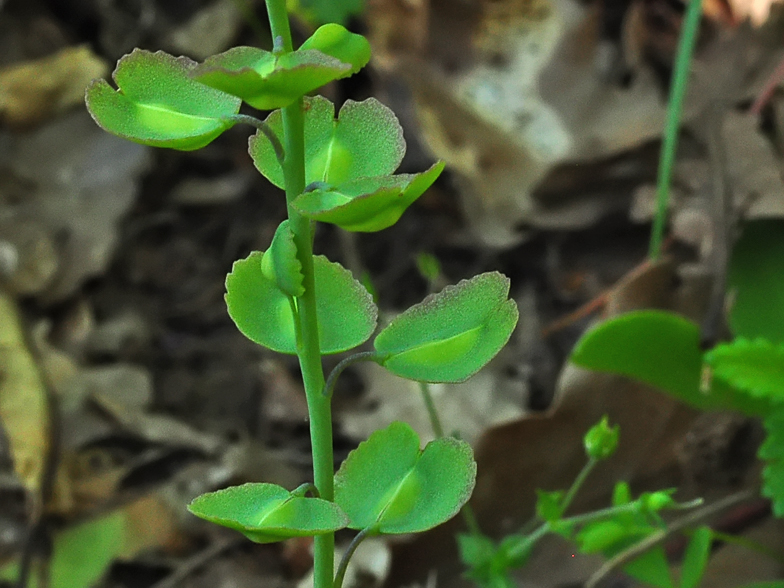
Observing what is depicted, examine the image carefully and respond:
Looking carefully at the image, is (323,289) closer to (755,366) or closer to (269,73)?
(269,73)

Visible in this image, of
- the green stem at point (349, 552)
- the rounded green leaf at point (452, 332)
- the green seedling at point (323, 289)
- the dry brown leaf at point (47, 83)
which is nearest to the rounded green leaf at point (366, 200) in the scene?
the green seedling at point (323, 289)

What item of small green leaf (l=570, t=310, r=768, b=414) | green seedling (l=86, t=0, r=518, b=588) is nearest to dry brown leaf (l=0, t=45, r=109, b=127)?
small green leaf (l=570, t=310, r=768, b=414)

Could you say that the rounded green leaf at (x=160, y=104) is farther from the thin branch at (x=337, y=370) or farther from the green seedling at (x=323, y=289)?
the thin branch at (x=337, y=370)

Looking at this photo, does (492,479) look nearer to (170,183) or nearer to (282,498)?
(282,498)

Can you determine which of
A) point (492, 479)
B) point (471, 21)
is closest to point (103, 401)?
point (492, 479)

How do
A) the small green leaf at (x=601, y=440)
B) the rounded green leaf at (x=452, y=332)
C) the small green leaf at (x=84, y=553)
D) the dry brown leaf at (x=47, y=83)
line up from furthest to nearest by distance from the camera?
the dry brown leaf at (x=47, y=83)
the small green leaf at (x=84, y=553)
the small green leaf at (x=601, y=440)
the rounded green leaf at (x=452, y=332)

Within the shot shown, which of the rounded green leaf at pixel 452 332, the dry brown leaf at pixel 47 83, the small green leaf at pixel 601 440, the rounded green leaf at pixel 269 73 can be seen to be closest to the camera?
the rounded green leaf at pixel 269 73
